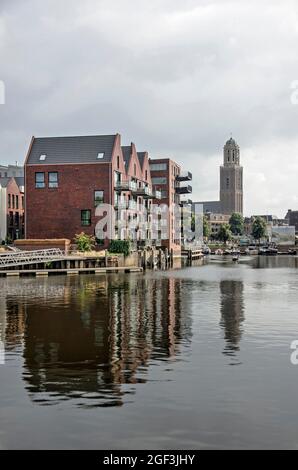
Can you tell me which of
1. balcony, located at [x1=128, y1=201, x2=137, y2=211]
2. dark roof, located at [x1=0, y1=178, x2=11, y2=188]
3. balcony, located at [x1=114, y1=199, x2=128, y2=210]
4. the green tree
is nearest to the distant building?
dark roof, located at [x1=0, y1=178, x2=11, y2=188]

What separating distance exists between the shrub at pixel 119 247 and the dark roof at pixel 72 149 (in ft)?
40.4

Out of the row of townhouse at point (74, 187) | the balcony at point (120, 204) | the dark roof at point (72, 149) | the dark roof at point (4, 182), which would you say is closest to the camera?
the row of townhouse at point (74, 187)

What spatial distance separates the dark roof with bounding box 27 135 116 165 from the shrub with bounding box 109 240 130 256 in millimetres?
12318

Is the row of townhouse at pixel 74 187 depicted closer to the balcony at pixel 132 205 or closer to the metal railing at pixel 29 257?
the balcony at pixel 132 205

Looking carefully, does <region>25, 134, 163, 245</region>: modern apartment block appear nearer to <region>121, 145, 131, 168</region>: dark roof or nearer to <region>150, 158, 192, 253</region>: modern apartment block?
<region>121, 145, 131, 168</region>: dark roof

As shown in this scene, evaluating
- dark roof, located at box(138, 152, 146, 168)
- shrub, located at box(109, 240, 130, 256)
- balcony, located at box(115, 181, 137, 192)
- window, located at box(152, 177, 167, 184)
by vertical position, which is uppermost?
dark roof, located at box(138, 152, 146, 168)

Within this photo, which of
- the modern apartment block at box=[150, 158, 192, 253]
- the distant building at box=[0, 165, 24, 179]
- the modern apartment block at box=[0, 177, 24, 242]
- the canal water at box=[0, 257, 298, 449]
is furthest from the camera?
the distant building at box=[0, 165, 24, 179]

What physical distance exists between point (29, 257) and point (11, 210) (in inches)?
1460

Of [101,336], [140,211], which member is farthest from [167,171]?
[101,336]

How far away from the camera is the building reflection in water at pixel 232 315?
76.7 feet

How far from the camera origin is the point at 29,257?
67.1m

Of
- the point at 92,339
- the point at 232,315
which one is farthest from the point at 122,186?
the point at 92,339

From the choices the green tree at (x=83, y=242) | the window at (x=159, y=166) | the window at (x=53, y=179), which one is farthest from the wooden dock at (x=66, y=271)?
the window at (x=159, y=166)

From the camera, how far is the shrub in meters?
81.1
